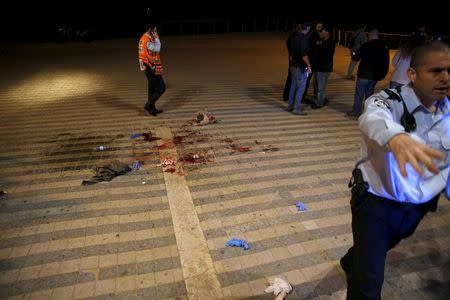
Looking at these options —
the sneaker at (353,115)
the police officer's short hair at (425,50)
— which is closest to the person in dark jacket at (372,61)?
the sneaker at (353,115)

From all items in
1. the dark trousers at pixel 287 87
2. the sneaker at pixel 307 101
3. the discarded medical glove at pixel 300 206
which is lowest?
the discarded medical glove at pixel 300 206

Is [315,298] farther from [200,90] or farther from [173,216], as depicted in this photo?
[200,90]

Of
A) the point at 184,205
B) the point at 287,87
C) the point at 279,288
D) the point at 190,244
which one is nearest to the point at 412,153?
the point at 279,288

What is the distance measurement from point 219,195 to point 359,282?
251 centimetres

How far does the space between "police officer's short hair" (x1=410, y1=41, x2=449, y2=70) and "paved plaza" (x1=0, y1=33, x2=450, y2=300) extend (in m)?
2.17

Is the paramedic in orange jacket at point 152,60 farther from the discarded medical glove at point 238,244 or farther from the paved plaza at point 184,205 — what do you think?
the discarded medical glove at point 238,244

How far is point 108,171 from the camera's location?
4934 mm

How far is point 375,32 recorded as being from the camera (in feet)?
21.6

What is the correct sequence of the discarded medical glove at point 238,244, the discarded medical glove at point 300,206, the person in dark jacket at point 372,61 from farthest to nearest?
the person in dark jacket at point 372,61 → the discarded medical glove at point 300,206 → the discarded medical glove at point 238,244

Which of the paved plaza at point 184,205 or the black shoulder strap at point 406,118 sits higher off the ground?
the black shoulder strap at point 406,118

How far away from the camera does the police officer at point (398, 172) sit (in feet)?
6.59

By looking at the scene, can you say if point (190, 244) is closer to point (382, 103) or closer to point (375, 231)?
point (375, 231)

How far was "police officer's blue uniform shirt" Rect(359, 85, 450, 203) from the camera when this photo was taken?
200 centimetres

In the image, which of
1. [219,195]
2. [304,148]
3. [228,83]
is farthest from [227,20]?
[219,195]
